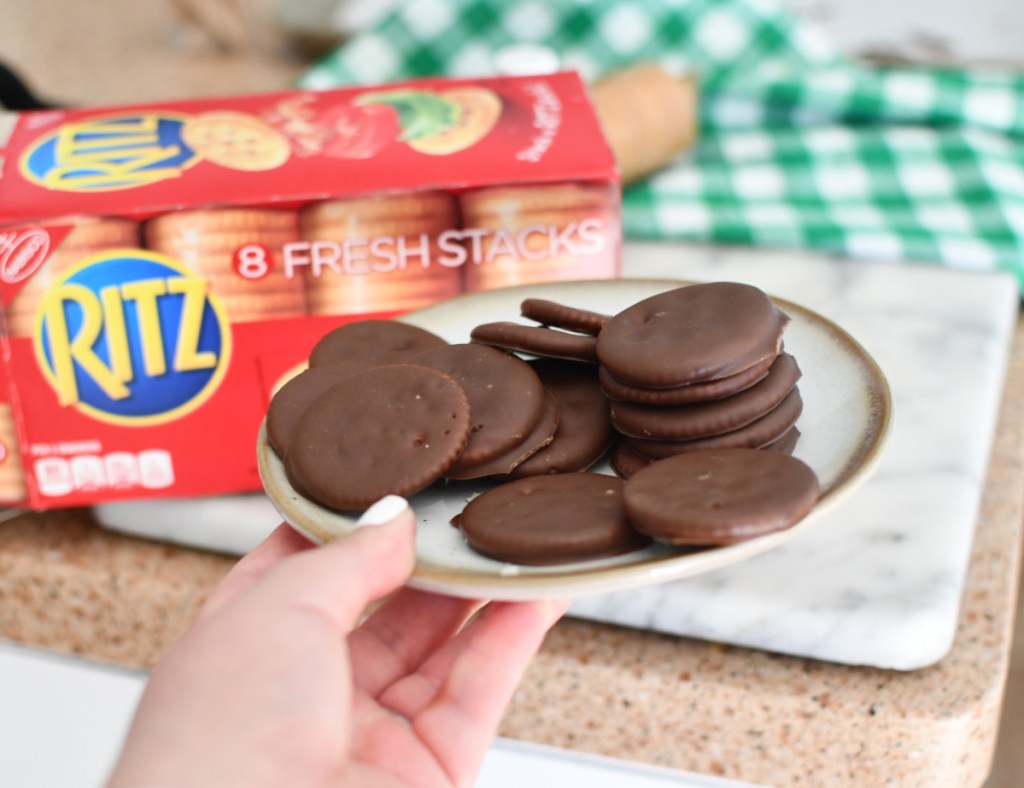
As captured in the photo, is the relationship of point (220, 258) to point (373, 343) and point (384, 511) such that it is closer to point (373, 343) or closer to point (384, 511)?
point (373, 343)

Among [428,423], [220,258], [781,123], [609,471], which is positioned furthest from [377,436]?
[781,123]

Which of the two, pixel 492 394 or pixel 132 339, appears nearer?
pixel 492 394

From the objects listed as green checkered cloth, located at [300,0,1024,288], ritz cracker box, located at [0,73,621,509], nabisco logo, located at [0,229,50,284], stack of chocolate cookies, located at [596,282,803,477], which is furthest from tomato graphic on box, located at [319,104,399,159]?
green checkered cloth, located at [300,0,1024,288]

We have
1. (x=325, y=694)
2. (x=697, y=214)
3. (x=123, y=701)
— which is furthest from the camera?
(x=697, y=214)

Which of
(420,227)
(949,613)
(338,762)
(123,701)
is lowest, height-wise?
(123,701)

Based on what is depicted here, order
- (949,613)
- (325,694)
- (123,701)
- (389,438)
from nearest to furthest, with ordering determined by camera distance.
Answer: (325,694), (389,438), (949,613), (123,701)

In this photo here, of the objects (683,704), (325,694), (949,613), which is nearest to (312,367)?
(325,694)

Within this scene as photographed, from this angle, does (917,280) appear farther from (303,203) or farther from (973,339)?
(303,203)
